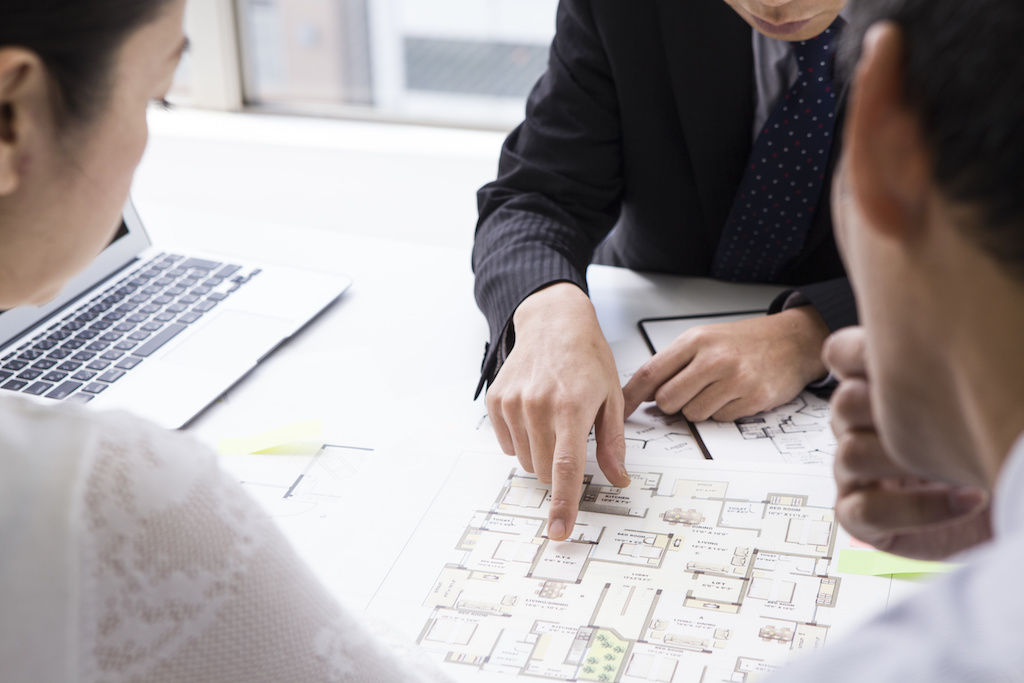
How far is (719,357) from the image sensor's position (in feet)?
3.53

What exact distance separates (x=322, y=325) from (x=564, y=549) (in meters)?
0.52

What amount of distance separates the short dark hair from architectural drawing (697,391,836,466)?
23.5 inches

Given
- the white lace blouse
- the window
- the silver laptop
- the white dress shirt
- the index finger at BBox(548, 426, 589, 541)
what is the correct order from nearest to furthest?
the white dress shirt < the white lace blouse < the index finger at BBox(548, 426, 589, 541) < the silver laptop < the window

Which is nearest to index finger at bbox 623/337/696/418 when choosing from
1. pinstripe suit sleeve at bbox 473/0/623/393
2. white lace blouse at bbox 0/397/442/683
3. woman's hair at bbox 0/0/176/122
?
pinstripe suit sleeve at bbox 473/0/623/393

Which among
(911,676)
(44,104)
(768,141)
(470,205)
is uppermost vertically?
(44,104)

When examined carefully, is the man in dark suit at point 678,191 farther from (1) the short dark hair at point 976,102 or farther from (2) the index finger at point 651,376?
(1) the short dark hair at point 976,102

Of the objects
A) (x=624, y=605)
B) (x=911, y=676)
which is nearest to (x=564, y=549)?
(x=624, y=605)

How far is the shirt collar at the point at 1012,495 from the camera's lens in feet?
1.28

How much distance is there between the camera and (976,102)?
394 millimetres

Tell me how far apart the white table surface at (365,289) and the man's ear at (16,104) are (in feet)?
1.39

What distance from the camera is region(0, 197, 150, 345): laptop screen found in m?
1.16

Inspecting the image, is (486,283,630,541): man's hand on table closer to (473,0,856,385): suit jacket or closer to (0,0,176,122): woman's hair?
(473,0,856,385): suit jacket

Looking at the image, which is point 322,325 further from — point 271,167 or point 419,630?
point 271,167

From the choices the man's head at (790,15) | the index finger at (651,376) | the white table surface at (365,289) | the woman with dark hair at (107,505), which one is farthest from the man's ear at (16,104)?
the man's head at (790,15)
